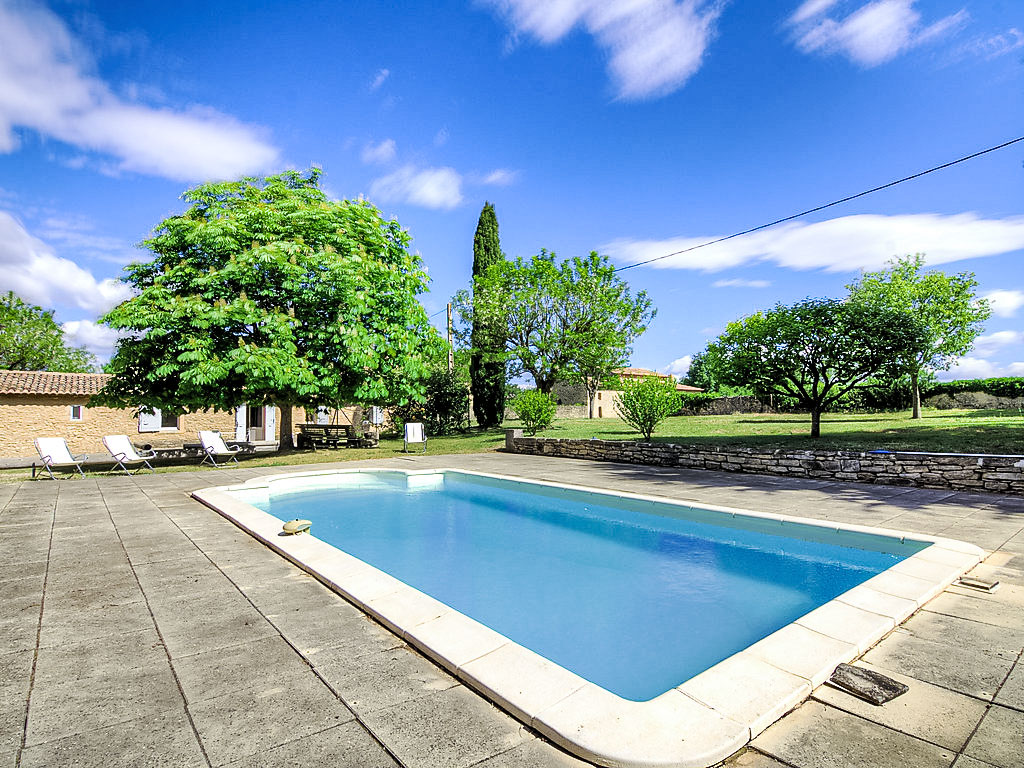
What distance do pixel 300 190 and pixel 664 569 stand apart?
16345 millimetres

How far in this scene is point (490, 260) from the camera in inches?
1002

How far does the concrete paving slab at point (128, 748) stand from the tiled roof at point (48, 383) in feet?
84.9

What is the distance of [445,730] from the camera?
2111 millimetres

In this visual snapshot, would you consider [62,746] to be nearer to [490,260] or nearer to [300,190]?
[300,190]

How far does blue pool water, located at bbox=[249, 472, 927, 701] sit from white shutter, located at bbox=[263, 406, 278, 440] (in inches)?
880

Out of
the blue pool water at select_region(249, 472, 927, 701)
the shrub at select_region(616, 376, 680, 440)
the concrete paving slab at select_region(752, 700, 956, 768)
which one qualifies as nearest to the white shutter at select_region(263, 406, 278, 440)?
the blue pool water at select_region(249, 472, 927, 701)

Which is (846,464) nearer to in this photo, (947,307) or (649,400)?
(649,400)

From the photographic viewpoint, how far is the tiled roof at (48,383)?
69.5ft

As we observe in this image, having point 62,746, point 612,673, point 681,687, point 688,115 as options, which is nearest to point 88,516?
point 62,746

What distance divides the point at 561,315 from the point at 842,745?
67.6 feet

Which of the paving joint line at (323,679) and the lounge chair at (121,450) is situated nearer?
the paving joint line at (323,679)

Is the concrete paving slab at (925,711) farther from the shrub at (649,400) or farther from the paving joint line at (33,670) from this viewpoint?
the shrub at (649,400)

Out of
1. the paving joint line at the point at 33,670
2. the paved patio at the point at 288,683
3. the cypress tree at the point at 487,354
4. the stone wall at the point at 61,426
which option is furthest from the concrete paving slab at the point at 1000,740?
the stone wall at the point at 61,426

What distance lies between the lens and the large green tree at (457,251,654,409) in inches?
860
